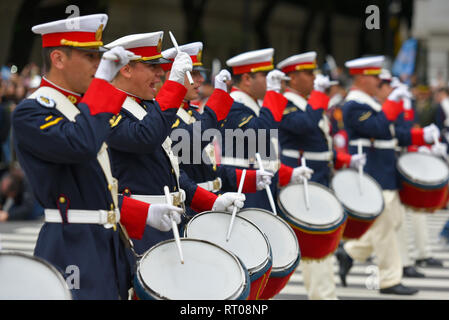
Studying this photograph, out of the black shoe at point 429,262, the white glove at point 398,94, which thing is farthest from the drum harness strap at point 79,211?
the black shoe at point 429,262

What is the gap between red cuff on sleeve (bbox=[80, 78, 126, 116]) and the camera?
3.37 m

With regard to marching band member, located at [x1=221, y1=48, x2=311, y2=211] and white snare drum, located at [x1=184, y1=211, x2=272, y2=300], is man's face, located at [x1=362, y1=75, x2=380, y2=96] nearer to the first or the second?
marching band member, located at [x1=221, y1=48, x2=311, y2=211]

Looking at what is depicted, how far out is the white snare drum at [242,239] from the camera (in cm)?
420

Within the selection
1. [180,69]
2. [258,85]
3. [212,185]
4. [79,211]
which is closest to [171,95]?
[180,69]

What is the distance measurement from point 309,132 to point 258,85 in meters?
1.15

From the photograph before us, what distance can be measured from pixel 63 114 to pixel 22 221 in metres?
10.6

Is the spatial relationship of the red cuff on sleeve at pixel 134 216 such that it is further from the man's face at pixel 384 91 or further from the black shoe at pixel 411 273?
the black shoe at pixel 411 273

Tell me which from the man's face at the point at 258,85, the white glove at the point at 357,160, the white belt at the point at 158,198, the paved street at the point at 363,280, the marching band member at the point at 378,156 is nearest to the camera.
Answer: the white belt at the point at 158,198

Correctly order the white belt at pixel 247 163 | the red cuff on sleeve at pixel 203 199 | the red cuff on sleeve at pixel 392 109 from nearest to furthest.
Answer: the red cuff on sleeve at pixel 203 199 < the white belt at pixel 247 163 < the red cuff on sleeve at pixel 392 109

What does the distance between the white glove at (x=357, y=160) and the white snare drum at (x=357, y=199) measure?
4.0 inches

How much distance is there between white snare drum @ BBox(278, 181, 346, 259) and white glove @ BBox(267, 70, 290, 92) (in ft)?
2.63

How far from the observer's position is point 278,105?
613 centimetres

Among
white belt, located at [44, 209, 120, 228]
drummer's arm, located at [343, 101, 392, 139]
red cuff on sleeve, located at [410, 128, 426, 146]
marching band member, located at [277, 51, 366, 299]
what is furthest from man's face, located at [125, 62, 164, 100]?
red cuff on sleeve, located at [410, 128, 426, 146]

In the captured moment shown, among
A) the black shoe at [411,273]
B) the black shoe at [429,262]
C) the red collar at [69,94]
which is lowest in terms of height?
the black shoe at [429,262]
